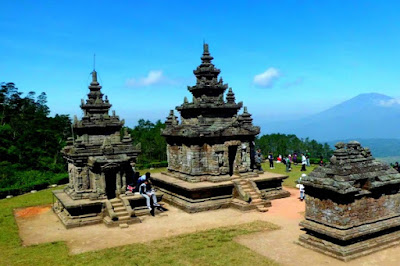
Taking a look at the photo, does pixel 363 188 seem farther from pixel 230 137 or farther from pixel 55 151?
pixel 55 151

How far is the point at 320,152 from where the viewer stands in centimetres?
5325

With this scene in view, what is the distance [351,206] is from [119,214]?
11.9m

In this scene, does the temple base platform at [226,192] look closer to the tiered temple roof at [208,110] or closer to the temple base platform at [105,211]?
the temple base platform at [105,211]

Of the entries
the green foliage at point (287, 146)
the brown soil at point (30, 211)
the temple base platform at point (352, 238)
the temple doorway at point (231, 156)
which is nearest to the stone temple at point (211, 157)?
the temple doorway at point (231, 156)

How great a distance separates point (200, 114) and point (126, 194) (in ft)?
25.7

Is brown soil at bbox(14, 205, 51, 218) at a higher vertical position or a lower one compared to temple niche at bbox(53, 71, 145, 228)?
lower

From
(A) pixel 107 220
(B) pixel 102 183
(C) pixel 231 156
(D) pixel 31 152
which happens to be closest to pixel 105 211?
(A) pixel 107 220

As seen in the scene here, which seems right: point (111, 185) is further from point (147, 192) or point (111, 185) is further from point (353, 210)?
point (353, 210)

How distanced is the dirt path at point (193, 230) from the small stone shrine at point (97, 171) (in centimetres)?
83

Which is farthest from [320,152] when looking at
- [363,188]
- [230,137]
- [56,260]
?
[56,260]

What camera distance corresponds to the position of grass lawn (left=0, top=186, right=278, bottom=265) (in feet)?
45.9

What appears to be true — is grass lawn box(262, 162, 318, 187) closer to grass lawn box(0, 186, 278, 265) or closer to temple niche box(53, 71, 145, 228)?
grass lawn box(0, 186, 278, 265)

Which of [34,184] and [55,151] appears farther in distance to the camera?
[55,151]

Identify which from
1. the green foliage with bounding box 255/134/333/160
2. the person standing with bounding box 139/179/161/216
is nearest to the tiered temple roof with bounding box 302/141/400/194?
the person standing with bounding box 139/179/161/216
